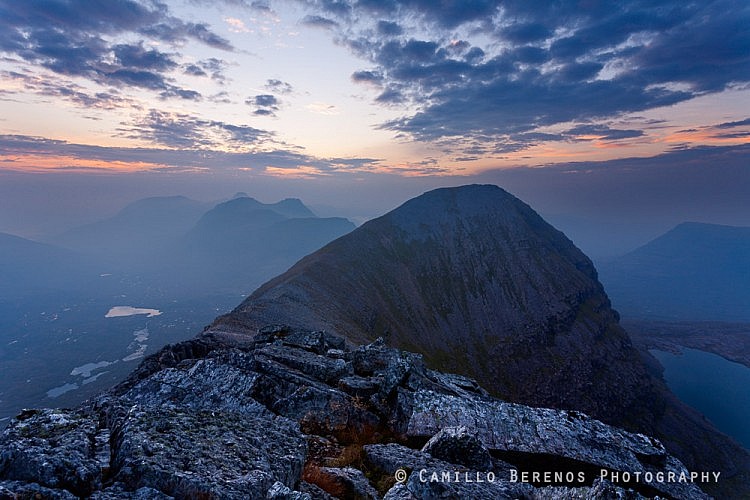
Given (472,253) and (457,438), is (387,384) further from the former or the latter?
(472,253)

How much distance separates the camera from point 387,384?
839 inches

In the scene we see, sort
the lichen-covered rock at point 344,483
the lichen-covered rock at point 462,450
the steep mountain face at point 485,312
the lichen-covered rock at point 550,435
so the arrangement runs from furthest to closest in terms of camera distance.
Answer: the steep mountain face at point 485,312 → the lichen-covered rock at point 550,435 → the lichen-covered rock at point 462,450 → the lichen-covered rock at point 344,483

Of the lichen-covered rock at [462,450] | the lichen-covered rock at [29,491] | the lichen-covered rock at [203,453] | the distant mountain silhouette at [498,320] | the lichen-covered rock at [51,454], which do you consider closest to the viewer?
the lichen-covered rock at [29,491]

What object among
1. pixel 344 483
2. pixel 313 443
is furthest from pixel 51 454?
pixel 313 443

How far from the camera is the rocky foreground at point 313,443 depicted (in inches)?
344

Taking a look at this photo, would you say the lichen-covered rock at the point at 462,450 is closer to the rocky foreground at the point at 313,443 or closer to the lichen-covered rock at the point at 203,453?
the rocky foreground at the point at 313,443

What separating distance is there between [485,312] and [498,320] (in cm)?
685

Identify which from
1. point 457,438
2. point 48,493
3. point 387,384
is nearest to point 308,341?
point 387,384

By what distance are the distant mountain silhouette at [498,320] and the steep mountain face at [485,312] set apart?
21.4 inches

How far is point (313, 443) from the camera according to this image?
15.7 meters

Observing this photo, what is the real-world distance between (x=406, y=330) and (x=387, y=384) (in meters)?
119

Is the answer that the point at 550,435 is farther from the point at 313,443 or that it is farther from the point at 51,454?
the point at 51,454

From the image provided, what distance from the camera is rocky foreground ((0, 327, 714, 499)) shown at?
28.7ft

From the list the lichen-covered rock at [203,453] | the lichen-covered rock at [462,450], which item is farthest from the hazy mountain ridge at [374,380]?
the lichen-covered rock at [462,450]
